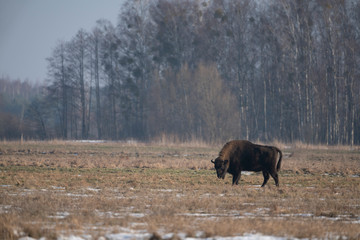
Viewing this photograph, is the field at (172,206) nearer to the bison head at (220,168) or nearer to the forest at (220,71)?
the bison head at (220,168)

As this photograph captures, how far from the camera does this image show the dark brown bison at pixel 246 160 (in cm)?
1714

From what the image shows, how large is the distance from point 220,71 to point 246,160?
4285 cm

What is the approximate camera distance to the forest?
49156mm

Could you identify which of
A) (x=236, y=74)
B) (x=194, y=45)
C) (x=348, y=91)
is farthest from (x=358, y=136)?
(x=194, y=45)

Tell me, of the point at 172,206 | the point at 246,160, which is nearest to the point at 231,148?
the point at 246,160

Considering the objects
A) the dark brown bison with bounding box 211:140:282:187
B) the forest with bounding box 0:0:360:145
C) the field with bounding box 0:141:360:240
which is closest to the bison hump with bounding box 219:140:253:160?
the dark brown bison with bounding box 211:140:282:187

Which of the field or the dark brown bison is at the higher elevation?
the dark brown bison

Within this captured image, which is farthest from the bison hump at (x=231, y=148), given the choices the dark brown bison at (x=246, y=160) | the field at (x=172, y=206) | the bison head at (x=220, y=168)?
the field at (x=172, y=206)

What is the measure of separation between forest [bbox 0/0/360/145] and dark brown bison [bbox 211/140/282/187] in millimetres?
30540

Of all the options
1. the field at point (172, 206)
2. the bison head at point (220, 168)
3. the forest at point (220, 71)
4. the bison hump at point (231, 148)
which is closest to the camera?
the field at point (172, 206)

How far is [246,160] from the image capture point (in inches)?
685

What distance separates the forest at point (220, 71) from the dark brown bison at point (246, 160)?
30.5 metres

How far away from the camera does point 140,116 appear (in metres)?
62.7

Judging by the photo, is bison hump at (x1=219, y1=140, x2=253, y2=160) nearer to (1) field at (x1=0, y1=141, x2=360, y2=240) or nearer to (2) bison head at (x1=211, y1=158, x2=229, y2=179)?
(2) bison head at (x1=211, y1=158, x2=229, y2=179)
